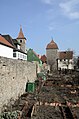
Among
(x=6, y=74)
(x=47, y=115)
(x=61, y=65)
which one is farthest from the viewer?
(x=61, y=65)

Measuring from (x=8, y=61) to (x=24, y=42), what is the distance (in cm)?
3448

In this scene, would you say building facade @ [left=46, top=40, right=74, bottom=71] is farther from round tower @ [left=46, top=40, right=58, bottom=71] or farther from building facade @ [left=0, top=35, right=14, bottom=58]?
building facade @ [left=0, top=35, right=14, bottom=58]

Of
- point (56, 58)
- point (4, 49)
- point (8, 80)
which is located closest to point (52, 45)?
point (56, 58)

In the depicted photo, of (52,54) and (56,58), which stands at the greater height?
(52,54)

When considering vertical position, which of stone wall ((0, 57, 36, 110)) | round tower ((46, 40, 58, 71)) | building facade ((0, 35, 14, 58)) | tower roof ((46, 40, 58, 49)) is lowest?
stone wall ((0, 57, 36, 110))

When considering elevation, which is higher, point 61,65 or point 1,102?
point 61,65

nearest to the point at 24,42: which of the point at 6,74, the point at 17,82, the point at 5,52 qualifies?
the point at 5,52

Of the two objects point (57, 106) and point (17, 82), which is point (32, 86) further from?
point (57, 106)

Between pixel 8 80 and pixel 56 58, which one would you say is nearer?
pixel 8 80

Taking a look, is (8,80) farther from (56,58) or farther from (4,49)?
(56,58)

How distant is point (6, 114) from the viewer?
34.9 ft

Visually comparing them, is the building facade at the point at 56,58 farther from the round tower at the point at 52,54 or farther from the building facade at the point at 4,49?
the building facade at the point at 4,49

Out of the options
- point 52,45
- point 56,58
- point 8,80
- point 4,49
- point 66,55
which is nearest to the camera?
point 8,80

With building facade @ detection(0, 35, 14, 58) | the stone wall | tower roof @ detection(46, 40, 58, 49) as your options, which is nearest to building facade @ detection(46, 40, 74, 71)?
tower roof @ detection(46, 40, 58, 49)
